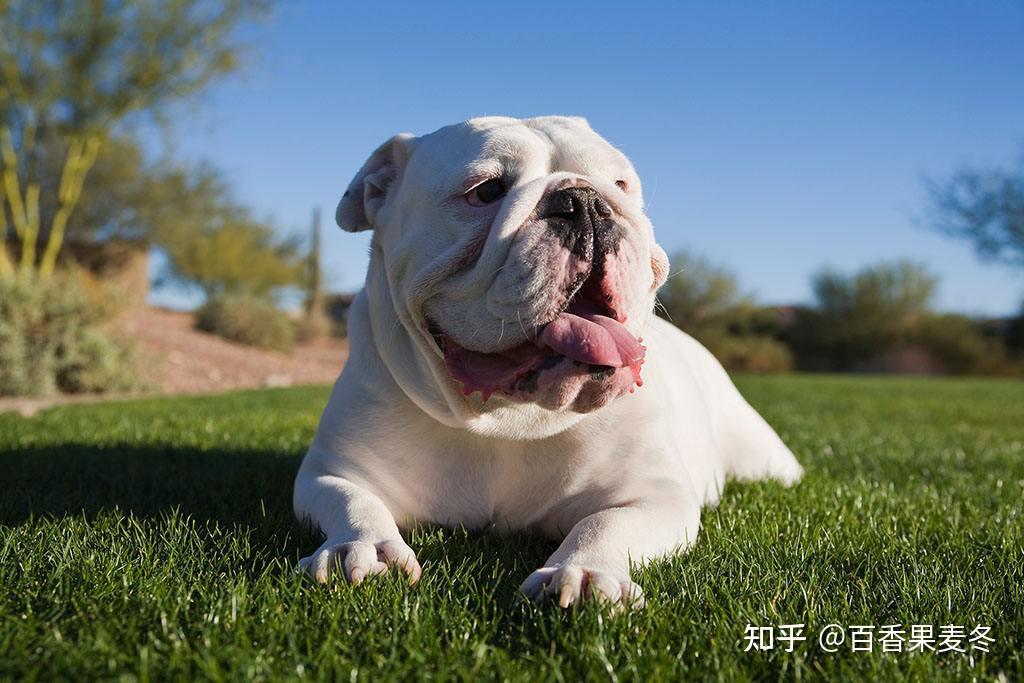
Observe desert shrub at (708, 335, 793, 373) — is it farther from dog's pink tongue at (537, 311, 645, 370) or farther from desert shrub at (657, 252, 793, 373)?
dog's pink tongue at (537, 311, 645, 370)

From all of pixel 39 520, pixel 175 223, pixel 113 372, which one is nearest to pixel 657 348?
pixel 39 520

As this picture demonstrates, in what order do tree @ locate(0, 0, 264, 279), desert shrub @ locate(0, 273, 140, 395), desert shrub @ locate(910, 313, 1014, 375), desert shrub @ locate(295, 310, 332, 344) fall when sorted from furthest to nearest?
desert shrub @ locate(910, 313, 1014, 375)
desert shrub @ locate(295, 310, 332, 344)
tree @ locate(0, 0, 264, 279)
desert shrub @ locate(0, 273, 140, 395)

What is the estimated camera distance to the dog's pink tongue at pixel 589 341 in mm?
2062

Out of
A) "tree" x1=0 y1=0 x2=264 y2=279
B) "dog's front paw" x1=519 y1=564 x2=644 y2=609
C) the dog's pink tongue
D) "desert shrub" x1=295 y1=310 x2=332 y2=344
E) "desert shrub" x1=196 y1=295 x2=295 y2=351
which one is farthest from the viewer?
"desert shrub" x1=295 y1=310 x2=332 y2=344

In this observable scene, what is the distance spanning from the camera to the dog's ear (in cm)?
269

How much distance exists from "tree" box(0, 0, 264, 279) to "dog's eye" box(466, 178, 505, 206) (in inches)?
524

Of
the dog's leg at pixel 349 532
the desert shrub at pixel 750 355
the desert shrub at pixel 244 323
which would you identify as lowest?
the desert shrub at pixel 750 355

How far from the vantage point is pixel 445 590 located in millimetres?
1969

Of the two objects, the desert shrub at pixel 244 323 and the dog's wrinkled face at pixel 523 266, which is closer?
the dog's wrinkled face at pixel 523 266

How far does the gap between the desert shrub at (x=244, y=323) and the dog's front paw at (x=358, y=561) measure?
57.9 ft

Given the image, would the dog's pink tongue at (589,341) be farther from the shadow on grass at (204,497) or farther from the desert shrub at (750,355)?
the desert shrub at (750,355)

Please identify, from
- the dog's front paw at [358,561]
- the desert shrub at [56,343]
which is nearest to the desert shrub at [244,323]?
the desert shrub at [56,343]

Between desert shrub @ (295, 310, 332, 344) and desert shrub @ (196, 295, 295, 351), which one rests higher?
desert shrub @ (196, 295, 295, 351)

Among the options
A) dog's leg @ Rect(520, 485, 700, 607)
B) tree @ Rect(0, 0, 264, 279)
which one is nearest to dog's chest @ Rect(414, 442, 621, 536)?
dog's leg @ Rect(520, 485, 700, 607)
